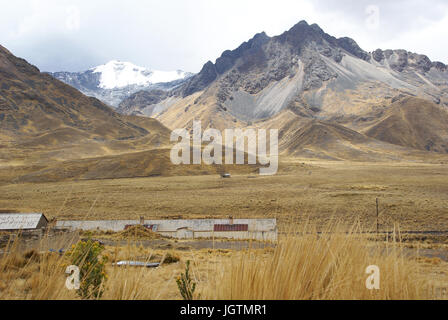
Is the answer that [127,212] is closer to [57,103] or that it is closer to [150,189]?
[150,189]

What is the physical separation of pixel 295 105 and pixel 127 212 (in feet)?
450

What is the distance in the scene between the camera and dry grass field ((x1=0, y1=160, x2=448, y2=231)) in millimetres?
29688

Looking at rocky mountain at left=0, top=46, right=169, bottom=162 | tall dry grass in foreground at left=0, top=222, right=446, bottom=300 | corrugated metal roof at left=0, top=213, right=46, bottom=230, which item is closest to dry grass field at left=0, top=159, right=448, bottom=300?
tall dry grass in foreground at left=0, top=222, right=446, bottom=300

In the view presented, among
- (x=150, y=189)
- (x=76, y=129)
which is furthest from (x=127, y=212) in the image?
(x=76, y=129)

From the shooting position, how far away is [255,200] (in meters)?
39.1

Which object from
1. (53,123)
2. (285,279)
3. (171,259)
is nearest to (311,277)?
(285,279)

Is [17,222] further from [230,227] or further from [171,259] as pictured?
[171,259]

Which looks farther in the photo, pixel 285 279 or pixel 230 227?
pixel 230 227

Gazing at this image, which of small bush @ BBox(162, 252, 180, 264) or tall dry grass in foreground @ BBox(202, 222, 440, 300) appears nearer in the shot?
tall dry grass in foreground @ BBox(202, 222, 440, 300)

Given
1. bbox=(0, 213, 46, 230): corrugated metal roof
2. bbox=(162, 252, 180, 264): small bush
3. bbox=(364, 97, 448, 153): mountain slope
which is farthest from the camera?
bbox=(364, 97, 448, 153): mountain slope

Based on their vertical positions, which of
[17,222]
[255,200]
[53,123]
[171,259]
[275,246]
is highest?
[53,123]

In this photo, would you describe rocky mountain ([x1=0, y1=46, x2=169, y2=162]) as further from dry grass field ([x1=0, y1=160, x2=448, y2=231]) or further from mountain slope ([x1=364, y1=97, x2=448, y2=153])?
mountain slope ([x1=364, y1=97, x2=448, y2=153])

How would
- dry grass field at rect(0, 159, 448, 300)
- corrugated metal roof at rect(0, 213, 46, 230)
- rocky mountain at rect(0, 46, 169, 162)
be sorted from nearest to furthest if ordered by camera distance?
1. dry grass field at rect(0, 159, 448, 300)
2. corrugated metal roof at rect(0, 213, 46, 230)
3. rocky mountain at rect(0, 46, 169, 162)
